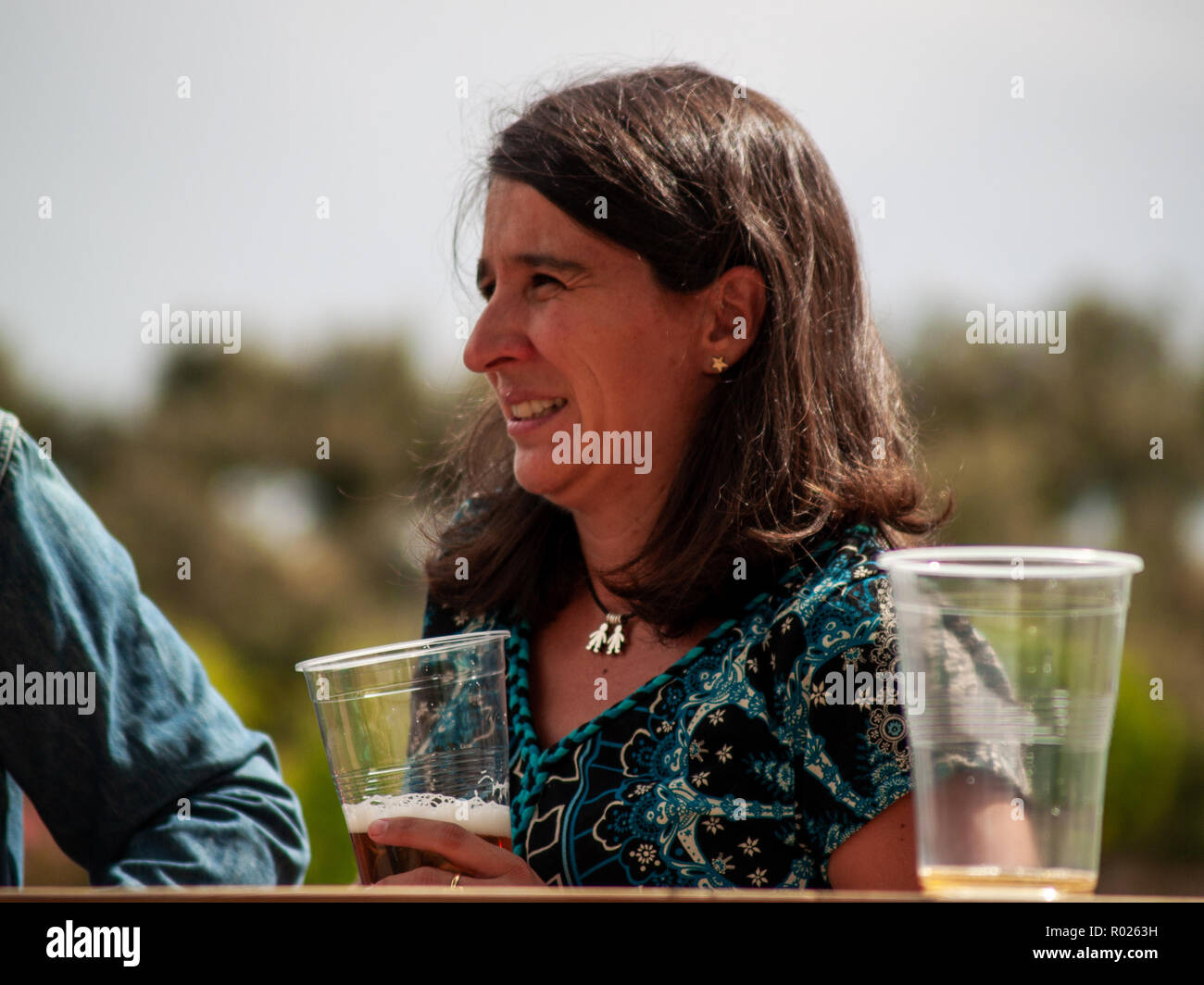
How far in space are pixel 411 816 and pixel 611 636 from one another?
59 centimetres

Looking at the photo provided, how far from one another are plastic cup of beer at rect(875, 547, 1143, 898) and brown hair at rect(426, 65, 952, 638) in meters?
0.80

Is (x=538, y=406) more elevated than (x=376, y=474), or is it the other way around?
(x=538, y=406)

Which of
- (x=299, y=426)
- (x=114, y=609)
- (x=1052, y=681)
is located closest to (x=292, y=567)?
(x=299, y=426)

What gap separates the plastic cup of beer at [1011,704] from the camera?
2.61 ft

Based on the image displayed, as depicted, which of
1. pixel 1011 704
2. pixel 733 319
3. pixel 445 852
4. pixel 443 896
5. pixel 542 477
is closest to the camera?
pixel 443 896

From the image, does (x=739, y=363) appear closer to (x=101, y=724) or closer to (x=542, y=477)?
(x=542, y=477)

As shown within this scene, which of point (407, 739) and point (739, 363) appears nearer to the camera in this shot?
point (407, 739)

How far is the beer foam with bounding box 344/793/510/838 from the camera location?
1255 mm

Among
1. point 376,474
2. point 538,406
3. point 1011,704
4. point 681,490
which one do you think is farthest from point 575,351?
point 376,474

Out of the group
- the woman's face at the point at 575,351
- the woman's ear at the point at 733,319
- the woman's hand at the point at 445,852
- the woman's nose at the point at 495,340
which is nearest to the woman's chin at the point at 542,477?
the woman's face at the point at 575,351

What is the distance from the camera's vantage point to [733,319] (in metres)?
→ 1.87

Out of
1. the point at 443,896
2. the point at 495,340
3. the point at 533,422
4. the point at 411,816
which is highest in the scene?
the point at 495,340

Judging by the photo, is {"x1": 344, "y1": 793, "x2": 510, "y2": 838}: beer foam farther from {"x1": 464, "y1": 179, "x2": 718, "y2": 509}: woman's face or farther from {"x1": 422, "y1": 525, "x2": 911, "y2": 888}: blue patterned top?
{"x1": 464, "y1": 179, "x2": 718, "y2": 509}: woman's face
